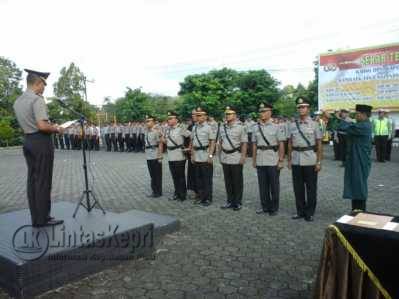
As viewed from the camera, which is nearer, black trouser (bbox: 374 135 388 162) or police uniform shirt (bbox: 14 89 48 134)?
police uniform shirt (bbox: 14 89 48 134)

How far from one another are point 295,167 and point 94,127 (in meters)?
19.6

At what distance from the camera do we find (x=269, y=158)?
661 centimetres

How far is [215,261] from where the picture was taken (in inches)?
176

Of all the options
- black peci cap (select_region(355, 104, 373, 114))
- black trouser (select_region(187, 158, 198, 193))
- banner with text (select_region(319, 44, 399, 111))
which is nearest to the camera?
black peci cap (select_region(355, 104, 373, 114))

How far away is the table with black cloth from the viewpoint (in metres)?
2.68

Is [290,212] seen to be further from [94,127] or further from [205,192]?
[94,127]

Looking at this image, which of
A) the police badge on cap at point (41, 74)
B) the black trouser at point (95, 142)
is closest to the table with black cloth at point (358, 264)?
the police badge on cap at point (41, 74)

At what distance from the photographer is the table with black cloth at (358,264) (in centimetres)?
268

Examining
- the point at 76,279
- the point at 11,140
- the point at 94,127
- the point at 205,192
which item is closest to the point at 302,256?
the point at 76,279

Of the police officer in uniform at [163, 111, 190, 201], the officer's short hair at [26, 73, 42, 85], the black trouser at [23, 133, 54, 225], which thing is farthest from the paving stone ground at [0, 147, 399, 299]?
the officer's short hair at [26, 73, 42, 85]

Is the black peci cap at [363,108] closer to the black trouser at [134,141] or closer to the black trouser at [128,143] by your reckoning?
the black trouser at [134,141]

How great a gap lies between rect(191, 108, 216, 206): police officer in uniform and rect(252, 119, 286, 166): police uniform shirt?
991mm

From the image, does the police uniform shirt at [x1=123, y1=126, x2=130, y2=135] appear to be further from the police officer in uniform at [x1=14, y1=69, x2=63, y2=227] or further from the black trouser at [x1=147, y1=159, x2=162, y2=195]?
the police officer in uniform at [x1=14, y1=69, x2=63, y2=227]

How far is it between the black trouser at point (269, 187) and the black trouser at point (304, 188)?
0.37 metres
